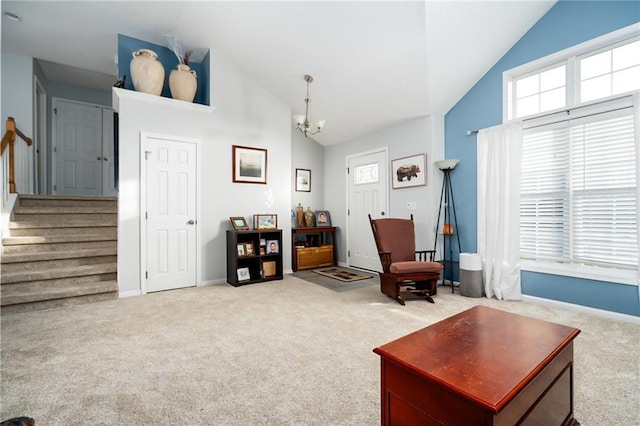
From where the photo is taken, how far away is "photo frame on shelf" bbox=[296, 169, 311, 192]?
20.4 ft

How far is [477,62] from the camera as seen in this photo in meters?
3.93

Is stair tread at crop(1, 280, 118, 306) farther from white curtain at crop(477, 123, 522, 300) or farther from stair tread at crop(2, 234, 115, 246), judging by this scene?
white curtain at crop(477, 123, 522, 300)

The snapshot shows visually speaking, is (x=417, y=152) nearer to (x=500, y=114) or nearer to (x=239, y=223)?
(x=500, y=114)

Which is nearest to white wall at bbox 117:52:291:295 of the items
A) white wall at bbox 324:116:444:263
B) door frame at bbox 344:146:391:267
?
door frame at bbox 344:146:391:267

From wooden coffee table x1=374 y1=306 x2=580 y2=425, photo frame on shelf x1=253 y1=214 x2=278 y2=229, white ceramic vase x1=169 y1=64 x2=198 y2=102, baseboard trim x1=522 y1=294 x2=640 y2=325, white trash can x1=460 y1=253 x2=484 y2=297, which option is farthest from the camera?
photo frame on shelf x1=253 y1=214 x2=278 y2=229

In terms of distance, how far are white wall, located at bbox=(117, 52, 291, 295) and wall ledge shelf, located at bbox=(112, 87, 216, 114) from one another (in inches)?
1.9

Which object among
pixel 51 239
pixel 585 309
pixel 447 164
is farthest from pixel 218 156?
pixel 585 309

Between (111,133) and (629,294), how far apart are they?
8.52 m

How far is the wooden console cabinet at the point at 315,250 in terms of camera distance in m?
5.58

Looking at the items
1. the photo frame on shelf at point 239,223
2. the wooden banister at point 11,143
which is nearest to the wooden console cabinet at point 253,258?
the photo frame on shelf at point 239,223

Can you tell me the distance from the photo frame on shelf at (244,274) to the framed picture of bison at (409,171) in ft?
9.14

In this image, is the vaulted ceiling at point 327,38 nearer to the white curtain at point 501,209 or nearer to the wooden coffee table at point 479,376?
the white curtain at point 501,209

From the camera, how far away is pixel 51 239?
3.93 metres

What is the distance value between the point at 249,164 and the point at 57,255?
278 cm
